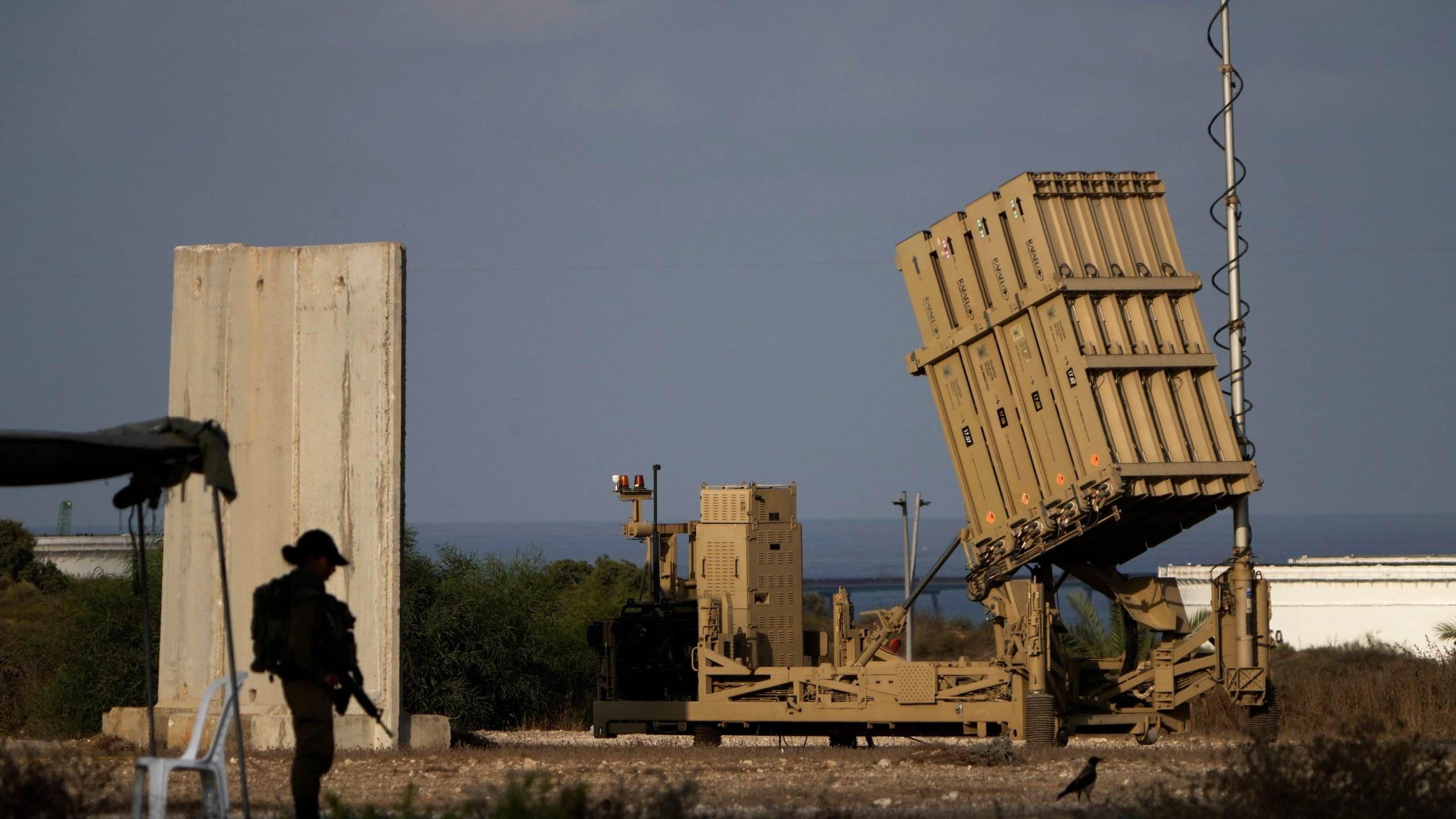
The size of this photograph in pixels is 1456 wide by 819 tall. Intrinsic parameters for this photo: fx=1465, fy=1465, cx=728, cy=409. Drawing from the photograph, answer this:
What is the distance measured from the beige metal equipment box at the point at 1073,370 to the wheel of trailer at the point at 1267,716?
1.82 m

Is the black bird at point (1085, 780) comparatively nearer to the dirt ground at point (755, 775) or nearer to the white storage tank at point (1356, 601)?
the dirt ground at point (755, 775)

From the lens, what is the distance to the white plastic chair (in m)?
6.67

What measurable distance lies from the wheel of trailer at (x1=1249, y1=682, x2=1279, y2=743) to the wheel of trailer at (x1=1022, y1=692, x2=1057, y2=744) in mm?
1827

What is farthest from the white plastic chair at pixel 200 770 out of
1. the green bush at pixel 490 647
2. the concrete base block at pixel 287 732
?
the green bush at pixel 490 647

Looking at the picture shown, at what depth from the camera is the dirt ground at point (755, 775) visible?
906 cm

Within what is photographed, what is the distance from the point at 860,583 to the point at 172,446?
4620 inches

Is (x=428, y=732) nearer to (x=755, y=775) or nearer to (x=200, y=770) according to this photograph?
(x=755, y=775)

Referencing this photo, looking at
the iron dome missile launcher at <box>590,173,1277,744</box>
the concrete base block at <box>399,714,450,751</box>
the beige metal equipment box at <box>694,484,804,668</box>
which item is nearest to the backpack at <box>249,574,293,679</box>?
the concrete base block at <box>399,714,450,751</box>

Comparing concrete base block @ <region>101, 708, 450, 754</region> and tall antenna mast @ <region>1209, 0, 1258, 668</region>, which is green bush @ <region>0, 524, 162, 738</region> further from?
tall antenna mast @ <region>1209, 0, 1258, 668</region>

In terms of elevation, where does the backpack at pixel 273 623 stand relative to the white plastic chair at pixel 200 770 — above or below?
above

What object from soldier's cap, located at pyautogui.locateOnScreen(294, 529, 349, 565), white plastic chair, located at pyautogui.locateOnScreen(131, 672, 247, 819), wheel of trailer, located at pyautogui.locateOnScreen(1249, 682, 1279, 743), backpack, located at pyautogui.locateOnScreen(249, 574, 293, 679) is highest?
soldier's cap, located at pyautogui.locateOnScreen(294, 529, 349, 565)

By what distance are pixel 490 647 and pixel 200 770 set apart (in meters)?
14.0

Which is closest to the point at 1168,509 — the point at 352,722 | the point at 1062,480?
the point at 1062,480

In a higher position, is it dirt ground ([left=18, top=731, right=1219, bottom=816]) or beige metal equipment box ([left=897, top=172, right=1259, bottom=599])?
beige metal equipment box ([left=897, top=172, right=1259, bottom=599])
